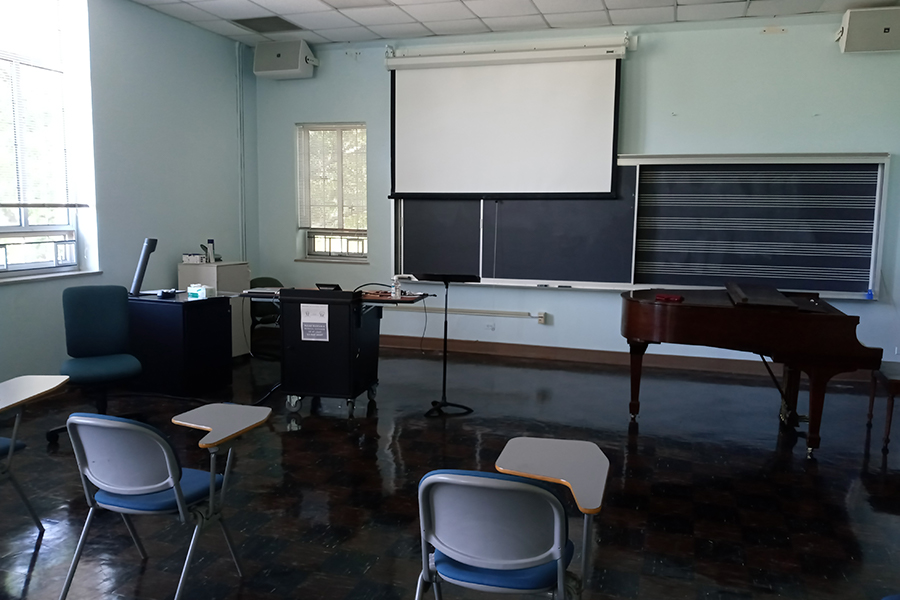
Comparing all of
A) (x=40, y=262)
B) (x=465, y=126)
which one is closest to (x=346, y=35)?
(x=465, y=126)

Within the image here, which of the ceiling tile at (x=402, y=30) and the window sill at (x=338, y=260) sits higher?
the ceiling tile at (x=402, y=30)

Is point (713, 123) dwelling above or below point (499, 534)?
above

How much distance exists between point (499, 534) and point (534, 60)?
5.45 metres

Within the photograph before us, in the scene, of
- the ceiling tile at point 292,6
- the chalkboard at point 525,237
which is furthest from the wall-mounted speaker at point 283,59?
the chalkboard at point 525,237

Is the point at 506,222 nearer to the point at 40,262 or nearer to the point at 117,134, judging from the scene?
the point at 117,134

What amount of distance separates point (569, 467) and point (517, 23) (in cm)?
514

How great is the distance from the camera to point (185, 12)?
610 cm

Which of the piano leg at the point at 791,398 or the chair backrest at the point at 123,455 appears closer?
the chair backrest at the point at 123,455

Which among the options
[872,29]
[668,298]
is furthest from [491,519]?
[872,29]

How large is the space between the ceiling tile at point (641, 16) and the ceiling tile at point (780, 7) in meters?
0.66

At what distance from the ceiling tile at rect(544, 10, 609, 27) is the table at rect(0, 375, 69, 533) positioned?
499cm

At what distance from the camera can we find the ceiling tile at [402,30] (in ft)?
21.2

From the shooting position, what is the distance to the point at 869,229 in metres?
5.85

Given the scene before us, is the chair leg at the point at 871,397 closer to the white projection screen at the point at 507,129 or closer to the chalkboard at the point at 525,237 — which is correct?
the chalkboard at the point at 525,237
